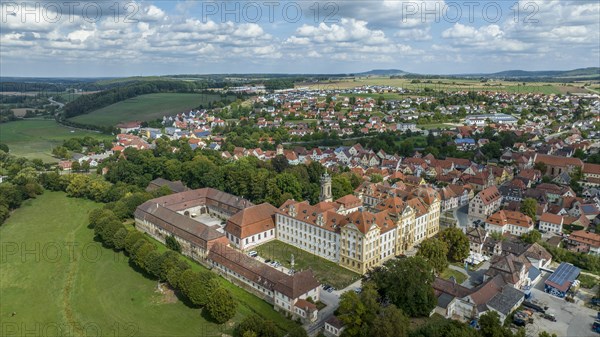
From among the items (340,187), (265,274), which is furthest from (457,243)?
(340,187)

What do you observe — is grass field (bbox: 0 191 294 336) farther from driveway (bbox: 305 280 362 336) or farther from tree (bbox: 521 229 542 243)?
tree (bbox: 521 229 542 243)

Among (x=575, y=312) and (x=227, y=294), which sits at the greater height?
(x=227, y=294)

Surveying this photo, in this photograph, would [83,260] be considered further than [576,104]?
No

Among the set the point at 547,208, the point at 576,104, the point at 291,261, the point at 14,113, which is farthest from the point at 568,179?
the point at 14,113

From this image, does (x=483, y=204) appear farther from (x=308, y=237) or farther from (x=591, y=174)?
(x=591, y=174)

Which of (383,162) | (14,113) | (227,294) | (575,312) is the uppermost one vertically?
(14,113)

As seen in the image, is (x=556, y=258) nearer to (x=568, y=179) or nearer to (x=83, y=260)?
(x=568, y=179)

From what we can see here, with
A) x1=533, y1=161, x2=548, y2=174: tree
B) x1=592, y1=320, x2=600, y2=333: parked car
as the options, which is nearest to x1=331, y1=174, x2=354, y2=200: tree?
x1=592, y1=320, x2=600, y2=333: parked car
